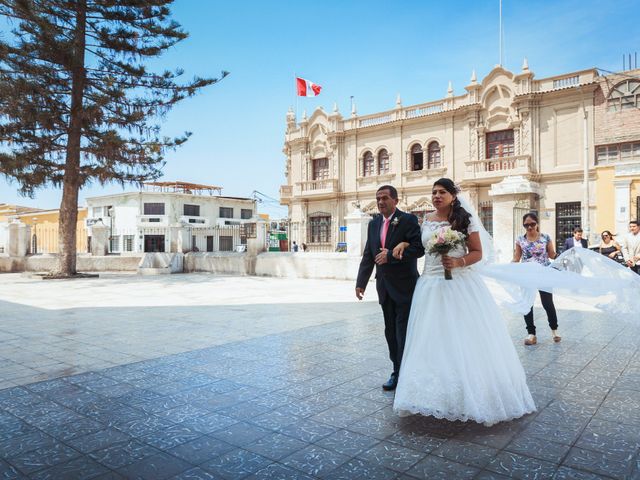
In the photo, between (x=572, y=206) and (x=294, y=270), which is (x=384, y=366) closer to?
(x=294, y=270)

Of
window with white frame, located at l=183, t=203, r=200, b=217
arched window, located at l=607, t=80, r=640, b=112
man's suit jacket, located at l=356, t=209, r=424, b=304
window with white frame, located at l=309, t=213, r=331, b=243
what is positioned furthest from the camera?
window with white frame, located at l=183, t=203, r=200, b=217

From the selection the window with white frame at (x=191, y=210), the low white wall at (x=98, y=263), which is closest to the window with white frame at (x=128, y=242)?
the window with white frame at (x=191, y=210)

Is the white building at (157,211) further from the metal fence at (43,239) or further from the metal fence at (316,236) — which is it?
the metal fence at (43,239)

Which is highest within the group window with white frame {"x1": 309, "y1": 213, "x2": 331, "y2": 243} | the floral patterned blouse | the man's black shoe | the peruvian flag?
the peruvian flag

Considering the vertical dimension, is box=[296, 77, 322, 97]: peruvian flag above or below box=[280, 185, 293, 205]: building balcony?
above

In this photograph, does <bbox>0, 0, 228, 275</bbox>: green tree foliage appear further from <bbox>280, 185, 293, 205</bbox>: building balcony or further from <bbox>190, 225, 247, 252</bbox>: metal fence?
<bbox>280, 185, 293, 205</bbox>: building balcony

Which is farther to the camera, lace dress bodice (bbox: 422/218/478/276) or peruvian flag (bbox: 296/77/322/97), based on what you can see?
peruvian flag (bbox: 296/77/322/97)

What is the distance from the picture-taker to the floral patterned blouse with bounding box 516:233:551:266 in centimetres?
617

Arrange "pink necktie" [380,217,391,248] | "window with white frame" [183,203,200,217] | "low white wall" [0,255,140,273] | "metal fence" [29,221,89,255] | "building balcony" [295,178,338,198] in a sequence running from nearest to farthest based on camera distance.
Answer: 1. "pink necktie" [380,217,391,248]
2. "low white wall" [0,255,140,273]
3. "metal fence" [29,221,89,255]
4. "building balcony" [295,178,338,198]
5. "window with white frame" [183,203,200,217]

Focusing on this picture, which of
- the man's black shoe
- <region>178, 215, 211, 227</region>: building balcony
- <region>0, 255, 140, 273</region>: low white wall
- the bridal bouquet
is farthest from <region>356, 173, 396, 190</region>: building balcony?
the bridal bouquet

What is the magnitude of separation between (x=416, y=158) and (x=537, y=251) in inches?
1046

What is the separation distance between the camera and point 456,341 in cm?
346

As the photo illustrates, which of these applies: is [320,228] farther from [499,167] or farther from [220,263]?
[220,263]

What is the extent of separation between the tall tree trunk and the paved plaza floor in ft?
38.6
